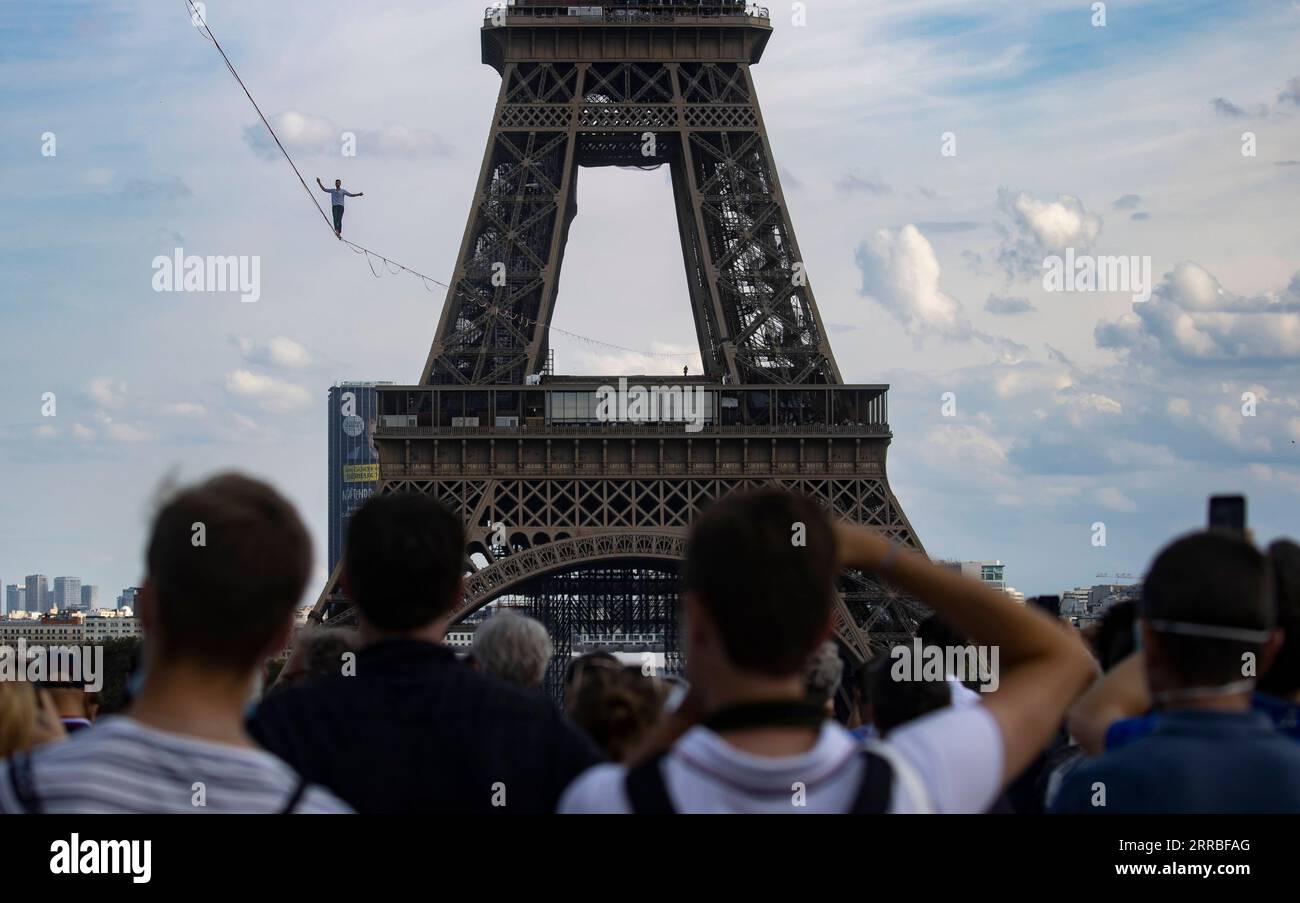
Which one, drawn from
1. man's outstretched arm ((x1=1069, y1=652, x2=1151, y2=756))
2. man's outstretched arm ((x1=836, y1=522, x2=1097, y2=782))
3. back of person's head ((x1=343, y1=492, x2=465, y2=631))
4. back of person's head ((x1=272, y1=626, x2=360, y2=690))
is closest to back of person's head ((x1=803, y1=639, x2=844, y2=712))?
back of person's head ((x1=272, y1=626, x2=360, y2=690))

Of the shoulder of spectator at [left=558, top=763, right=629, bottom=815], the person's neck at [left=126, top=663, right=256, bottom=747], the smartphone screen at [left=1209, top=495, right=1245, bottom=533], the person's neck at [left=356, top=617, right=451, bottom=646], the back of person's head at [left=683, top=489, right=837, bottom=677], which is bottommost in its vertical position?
the shoulder of spectator at [left=558, top=763, right=629, bottom=815]

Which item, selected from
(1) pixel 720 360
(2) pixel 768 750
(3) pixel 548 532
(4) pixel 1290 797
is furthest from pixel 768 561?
(1) pixel 720 360

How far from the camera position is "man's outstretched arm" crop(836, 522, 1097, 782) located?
4.67 meters

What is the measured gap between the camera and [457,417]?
47375 mm

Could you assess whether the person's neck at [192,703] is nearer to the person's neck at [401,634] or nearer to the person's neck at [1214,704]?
the person's neck at [401,634]

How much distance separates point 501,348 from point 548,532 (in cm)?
584

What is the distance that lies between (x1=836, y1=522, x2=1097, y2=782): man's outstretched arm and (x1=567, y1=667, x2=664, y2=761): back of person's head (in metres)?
2.09

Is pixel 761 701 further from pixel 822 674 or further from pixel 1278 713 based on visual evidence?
pixel 822 674

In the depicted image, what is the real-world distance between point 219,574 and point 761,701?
1435mm

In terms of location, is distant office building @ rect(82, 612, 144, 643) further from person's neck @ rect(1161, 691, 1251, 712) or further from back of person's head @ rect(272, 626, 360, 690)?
person's neck @ rect(1161, 691, 1251, 712)

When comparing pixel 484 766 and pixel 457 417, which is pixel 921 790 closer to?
pixel 484 766

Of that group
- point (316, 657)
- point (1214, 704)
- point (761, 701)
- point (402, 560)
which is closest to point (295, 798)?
point (761, 701)
